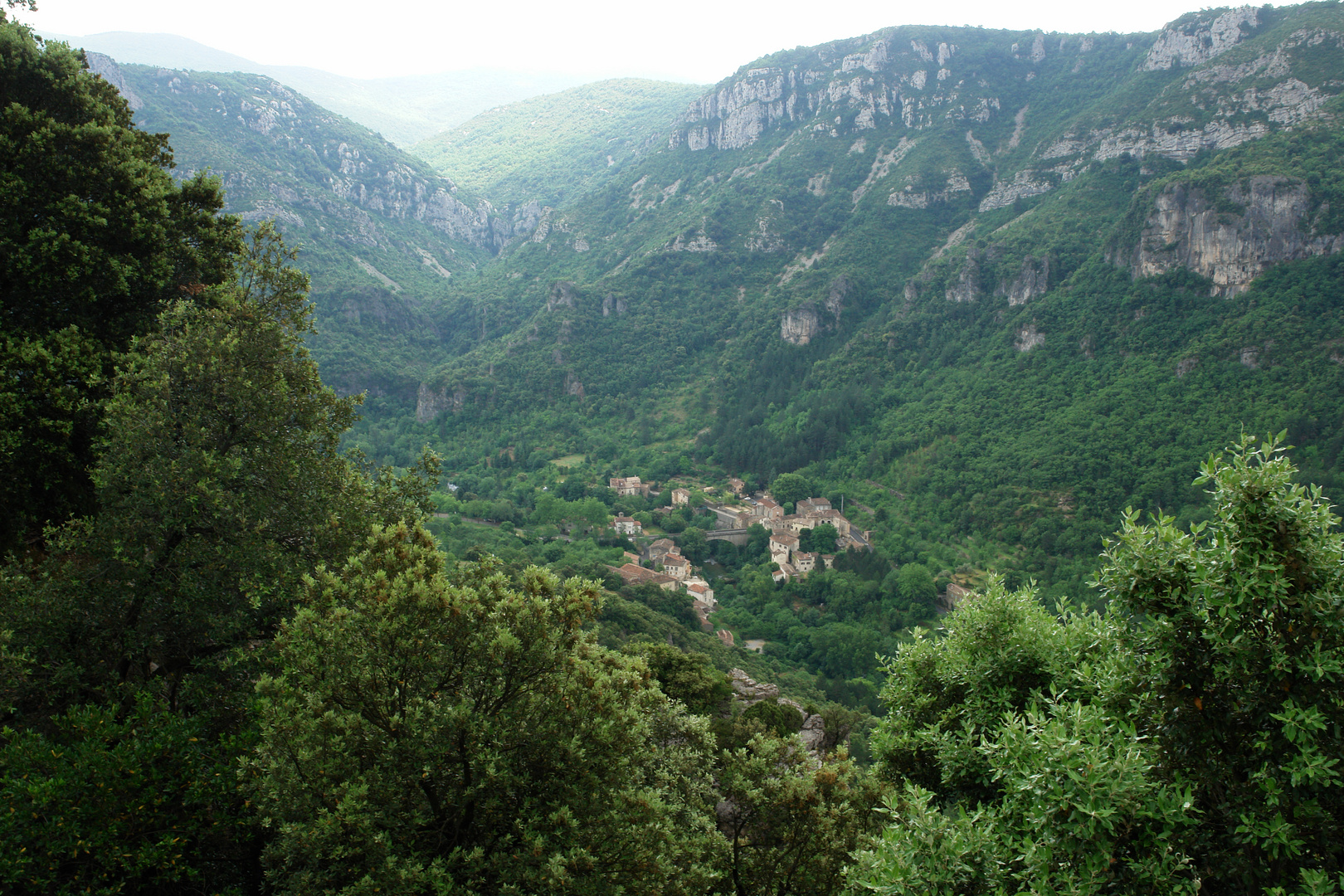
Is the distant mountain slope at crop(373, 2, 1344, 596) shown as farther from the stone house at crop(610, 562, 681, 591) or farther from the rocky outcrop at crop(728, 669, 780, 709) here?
the rocky outcrop at crop(728, 669, 780, 709)

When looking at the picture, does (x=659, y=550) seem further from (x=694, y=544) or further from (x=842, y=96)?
(x=842, y=96)

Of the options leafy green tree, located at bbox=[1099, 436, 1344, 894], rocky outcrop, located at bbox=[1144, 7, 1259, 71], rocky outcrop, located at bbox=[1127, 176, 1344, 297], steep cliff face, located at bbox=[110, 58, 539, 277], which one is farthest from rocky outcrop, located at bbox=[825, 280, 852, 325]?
leafy green tree, located at bbox=[1099, 436, 1344, 894]

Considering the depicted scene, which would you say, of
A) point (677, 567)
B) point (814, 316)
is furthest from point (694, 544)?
point (814, 316)

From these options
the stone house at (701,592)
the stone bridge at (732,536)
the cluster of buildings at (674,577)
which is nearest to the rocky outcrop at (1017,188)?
the stone bridge at (732,536)

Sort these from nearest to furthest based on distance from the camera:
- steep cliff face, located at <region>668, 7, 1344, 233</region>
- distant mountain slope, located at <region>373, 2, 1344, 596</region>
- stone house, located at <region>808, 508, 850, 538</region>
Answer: distant mountain slope, located at <region>373, 2, 1344, 596</region>, stone house, located at <region>808, 508, 850, 538</region>, steep cliff face, located at <region>668, 7, 1344, 233</region>

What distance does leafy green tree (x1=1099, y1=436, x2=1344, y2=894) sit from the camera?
16.1 ft

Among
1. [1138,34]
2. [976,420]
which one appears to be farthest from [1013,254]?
[1138,34]

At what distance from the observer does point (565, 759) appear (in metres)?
7.53

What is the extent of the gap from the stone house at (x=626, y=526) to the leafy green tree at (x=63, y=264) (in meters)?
50.6

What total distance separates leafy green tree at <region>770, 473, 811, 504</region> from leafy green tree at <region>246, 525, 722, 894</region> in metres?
62.8

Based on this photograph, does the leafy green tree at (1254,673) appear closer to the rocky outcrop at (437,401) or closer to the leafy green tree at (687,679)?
the leafy green tree at (687,679)

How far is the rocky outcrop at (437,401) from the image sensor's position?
9500 centimetres

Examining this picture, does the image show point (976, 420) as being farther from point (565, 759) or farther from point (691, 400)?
point (565, 759)

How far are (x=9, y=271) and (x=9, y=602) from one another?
5.83 m
